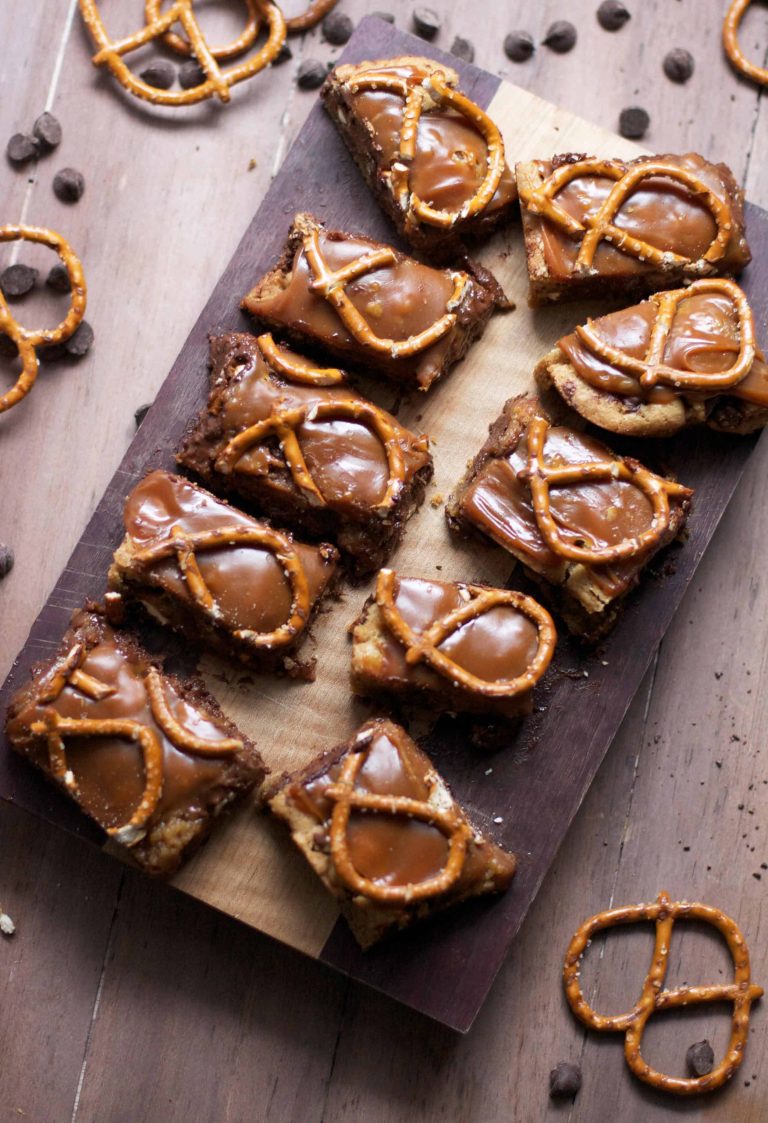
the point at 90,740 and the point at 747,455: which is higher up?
the point at 747,455

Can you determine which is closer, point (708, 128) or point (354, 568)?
point (354, 568)

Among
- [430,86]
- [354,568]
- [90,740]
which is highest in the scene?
[430,86]

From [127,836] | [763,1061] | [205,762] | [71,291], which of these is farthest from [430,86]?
[763,1061]

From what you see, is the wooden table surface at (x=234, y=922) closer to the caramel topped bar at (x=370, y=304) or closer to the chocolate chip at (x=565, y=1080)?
the chocolate chip at (x=565, y=1080)

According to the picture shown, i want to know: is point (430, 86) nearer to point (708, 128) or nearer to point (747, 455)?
point (708, 128)

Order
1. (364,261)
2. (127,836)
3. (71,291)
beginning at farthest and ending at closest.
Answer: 1. (71,291)
2. (364,261)
3. (127,836)

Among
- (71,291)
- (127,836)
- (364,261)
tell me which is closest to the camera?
(127,836)

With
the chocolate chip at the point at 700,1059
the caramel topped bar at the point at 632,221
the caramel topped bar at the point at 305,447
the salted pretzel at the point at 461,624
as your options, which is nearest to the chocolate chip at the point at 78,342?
the caramel topped bar at the point at 305,447
